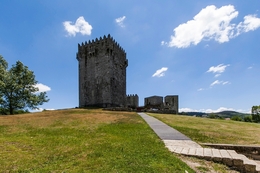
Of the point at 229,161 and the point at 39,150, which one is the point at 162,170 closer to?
the point at 229,161

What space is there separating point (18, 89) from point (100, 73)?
14965 mm

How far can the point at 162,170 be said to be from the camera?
3830mm

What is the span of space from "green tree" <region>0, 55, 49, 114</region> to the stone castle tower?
8595 millimetres

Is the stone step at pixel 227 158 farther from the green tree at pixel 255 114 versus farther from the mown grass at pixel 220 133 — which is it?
the green tree at pixel 255 114

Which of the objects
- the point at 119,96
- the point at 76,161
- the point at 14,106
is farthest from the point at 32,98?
the point at 76,161

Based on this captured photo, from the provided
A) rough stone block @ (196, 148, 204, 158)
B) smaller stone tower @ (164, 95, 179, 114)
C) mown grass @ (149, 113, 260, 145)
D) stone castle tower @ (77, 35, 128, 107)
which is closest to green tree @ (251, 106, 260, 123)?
smaller stone tower @ (164, 95, 179, 114)

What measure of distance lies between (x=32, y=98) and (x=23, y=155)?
91.5ft

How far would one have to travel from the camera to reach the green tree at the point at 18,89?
26922 millimetres

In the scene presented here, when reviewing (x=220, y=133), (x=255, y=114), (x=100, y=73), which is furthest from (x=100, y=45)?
(x=255, y=114)

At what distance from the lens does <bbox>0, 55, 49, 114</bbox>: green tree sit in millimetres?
26922

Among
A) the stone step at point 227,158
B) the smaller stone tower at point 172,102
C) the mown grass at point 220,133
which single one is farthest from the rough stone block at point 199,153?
the smaller stone tower at point 172,102

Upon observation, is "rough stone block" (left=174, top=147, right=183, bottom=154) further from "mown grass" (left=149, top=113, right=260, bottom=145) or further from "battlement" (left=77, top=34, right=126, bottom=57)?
"battlement" (left=77, top=34, right=126, bottom=57)

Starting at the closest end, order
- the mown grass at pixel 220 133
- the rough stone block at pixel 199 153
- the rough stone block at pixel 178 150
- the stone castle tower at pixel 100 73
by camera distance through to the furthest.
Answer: the rough stone block at pixel 199 153
the rough stone block at pixel 178 150
the mown grass at pixel 220 133
the stone castle tower at pixel 100 73

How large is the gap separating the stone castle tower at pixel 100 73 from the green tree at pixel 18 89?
8595mm
